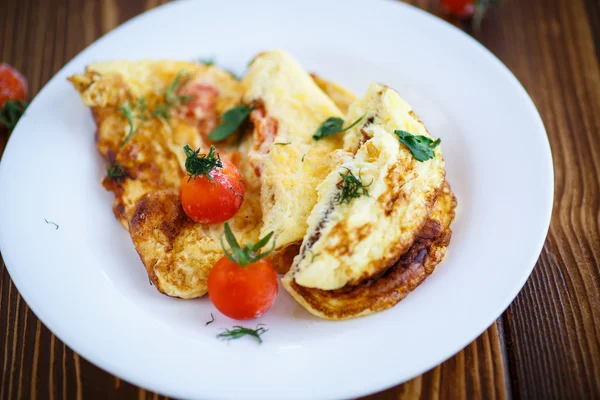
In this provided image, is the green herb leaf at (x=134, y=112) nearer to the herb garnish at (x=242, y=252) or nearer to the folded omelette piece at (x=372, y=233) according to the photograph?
the herb garnish at (x=242, y=252)

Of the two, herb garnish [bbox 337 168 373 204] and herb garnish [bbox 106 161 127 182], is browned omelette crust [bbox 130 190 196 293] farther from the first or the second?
herb garnish [bbox 337 168 373 204]

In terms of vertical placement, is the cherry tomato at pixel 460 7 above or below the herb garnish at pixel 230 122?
above

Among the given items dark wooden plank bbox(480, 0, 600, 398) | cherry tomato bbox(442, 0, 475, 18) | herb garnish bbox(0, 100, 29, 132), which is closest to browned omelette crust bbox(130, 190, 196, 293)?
herb garnish bbox(0, 100, 29, 132)

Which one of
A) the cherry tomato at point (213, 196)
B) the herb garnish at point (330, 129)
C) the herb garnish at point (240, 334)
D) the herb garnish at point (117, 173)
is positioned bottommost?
the herb garnish at point (240, 334)

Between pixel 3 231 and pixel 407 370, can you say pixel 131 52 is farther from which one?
pixel 407 370

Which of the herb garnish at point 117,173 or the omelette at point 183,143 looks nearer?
the omelette at point 183,143

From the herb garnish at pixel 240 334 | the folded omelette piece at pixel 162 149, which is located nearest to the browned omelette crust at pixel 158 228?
the folded omelette piece at pixel 162 149

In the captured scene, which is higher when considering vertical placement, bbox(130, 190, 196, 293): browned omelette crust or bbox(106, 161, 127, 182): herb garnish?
bbox(106, 161, 127, 182): herb garnish

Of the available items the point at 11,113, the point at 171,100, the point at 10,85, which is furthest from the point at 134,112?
the point at 10,85

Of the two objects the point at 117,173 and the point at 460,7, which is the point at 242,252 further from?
the point at 460,7
